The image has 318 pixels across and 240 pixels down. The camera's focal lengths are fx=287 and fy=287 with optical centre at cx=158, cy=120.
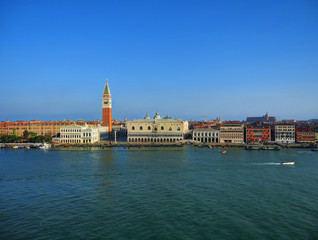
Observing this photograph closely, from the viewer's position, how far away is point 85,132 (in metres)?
45.5

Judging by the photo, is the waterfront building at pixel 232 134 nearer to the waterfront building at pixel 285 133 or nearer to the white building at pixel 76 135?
the waterfront building at pixel 285 133

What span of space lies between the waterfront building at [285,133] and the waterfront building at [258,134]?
125cm

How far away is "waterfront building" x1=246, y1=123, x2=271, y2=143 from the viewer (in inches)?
1780

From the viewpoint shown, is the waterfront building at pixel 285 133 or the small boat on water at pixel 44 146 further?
the waterfront building at pixel 285 133

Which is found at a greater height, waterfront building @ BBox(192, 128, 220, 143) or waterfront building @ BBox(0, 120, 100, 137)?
waterfront building @ BBox(0, 120, 100, 137)

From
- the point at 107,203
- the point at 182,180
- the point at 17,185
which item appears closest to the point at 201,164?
the point at 182,180

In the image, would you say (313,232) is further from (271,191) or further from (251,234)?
(271,191)

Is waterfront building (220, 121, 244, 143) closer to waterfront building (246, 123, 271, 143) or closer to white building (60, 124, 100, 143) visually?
waterfront building (246, 123, 271, 143)

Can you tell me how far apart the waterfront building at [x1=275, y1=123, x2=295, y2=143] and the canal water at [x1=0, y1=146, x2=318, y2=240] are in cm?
2388

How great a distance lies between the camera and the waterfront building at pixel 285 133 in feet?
146

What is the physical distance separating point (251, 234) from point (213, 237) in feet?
4.56

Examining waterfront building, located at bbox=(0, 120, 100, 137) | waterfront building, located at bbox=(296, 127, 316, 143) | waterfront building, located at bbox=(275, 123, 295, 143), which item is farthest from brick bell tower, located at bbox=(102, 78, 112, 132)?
waterfront building, located at bbox=(296, 127, 316, 143)

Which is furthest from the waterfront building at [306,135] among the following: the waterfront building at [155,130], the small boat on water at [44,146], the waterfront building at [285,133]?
the small boat on water at [44,146]

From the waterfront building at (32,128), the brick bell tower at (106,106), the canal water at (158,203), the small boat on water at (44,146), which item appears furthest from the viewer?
the brick bell tower at (106,106)
